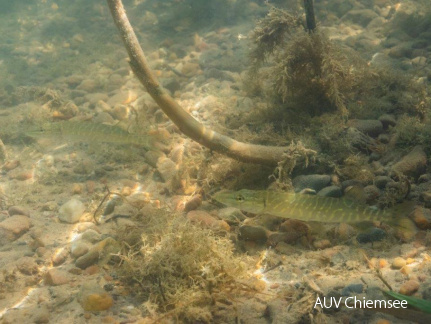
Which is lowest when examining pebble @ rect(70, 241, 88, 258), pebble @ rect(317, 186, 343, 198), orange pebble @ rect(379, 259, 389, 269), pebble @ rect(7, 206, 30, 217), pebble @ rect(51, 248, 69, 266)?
pebble @ rect(51, 248, 69, 266)

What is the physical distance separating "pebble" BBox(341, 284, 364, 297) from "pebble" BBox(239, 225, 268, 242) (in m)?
1.40

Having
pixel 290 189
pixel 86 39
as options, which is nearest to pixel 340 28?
pixel 290 189

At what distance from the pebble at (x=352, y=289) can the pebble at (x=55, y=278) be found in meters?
3.29

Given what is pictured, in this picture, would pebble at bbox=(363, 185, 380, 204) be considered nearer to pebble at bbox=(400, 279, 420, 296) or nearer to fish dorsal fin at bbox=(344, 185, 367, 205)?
fish dorsal fin at bbox=(344, 185, 367, 205)

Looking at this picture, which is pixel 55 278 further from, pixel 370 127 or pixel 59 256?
pixel 370 127

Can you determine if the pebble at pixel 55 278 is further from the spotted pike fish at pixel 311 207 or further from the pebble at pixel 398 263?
the pebble at pixel 398 263

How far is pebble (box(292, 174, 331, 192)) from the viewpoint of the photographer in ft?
16.1

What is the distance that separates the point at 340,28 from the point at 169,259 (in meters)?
11.3

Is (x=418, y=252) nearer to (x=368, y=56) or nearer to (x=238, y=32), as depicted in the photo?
(x=368, y=56)

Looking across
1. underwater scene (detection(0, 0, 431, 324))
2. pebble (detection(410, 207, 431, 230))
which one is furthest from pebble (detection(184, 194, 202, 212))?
pebble (detection(410, 207, 431, 230))

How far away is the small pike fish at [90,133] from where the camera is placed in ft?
22.0

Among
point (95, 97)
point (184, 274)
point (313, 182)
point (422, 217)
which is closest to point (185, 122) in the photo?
point (313, 182)

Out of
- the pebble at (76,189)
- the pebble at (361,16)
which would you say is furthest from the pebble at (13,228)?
the pebble at (361,16)

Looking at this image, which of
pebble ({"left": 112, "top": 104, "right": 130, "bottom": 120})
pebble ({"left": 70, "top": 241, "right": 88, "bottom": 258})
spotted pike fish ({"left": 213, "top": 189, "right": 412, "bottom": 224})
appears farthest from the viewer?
pebble ({"left": 112, "top": 104, "right": 130, "bottom": 120})
